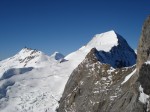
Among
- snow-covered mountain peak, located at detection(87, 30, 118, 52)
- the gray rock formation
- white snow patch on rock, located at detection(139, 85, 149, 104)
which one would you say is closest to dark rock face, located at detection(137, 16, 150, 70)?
the gray rock formation

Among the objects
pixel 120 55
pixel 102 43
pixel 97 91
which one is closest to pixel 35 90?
pixel 120 55

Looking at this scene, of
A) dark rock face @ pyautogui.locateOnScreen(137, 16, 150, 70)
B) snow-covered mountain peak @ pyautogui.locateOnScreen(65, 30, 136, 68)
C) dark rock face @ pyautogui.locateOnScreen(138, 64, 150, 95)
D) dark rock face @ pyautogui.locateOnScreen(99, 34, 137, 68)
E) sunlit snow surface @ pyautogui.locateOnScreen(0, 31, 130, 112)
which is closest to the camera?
dark rock face @ pyautogui.locateOnScreen(138, 64, 150, 95)

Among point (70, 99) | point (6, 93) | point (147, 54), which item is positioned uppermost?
point (6, 93)

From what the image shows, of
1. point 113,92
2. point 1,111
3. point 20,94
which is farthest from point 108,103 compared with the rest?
point 20,94

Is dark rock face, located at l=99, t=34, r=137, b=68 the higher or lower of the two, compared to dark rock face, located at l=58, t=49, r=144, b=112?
higher

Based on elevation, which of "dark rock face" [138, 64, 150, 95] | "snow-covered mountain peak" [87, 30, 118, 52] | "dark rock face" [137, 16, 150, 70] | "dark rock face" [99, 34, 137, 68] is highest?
"snow-covered mountain peak" [87, 30, 118, 52]

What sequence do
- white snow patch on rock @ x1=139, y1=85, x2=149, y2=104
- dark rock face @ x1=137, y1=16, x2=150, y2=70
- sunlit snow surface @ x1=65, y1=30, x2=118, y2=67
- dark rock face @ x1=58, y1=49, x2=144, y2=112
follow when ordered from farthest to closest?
sunlit snow surface @ x1=65, y1=30, x2=118, y2=67, dark rock face @ x1=137, y1=16, x2=150, y2=70, dark rock face @ x1=58, y1=49, x2=144, y2=112, white snow patch on rock @ x1=139, y1=85, x2=149, y2=104

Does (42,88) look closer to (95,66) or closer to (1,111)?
(1,111)

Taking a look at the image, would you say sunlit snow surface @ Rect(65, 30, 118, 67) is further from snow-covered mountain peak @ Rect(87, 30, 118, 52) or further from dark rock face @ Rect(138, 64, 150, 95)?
dark rock face @ Rect(138, 64, 150, 95)
